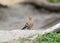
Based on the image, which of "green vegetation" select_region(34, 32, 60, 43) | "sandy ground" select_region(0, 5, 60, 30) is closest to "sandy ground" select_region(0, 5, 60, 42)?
"sandy ground" select_region(0, 5, 60, 30)

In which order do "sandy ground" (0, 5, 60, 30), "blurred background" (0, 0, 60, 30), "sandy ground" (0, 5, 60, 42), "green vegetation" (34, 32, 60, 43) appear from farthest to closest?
"blurred background" (0, 0, 60, 30) < "sandy ground" (0, 5, 60, 30) < "sandy ground" (0, 5, 60, 42) < "green vegetation" (34, 32, 60, 43)

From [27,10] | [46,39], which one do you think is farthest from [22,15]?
[46,39]

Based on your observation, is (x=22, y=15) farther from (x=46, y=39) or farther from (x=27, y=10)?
(x=46, y=39)

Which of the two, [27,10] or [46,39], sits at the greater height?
[27,10]

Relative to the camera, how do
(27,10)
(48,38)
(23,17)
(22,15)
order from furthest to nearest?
(27,10), (22,15), (23,17), (48,38)

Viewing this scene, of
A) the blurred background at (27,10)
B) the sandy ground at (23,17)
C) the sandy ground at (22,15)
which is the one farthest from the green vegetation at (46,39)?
the blurred background at (27,10)

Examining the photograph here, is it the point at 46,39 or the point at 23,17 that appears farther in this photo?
the point at 23,17

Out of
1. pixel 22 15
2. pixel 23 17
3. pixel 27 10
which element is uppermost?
pixel 27 10

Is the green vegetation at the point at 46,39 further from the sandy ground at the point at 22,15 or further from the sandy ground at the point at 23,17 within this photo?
the sandy ground at the point at 22,15

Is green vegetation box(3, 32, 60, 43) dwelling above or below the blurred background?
below

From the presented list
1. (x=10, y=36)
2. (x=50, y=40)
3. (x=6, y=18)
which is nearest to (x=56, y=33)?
(x=50, y=40)

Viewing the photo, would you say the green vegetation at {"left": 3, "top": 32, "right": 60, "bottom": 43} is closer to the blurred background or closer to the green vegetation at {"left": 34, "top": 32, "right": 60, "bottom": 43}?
the green vegetation at {"left": 34, "top": 32, "right": 60, "bottom": 43}

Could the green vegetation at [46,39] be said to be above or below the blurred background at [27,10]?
below

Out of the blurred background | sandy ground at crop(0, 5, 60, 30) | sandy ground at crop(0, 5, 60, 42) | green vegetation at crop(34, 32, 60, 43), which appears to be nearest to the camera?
green vegetation at crop(34, 32, 60, 43)
